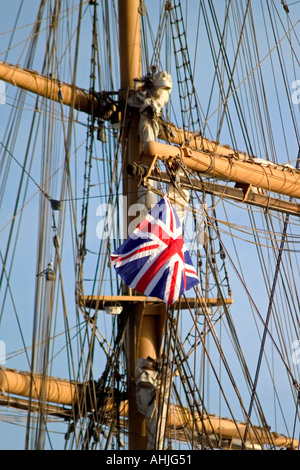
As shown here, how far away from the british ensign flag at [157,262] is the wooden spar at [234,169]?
1263 mm

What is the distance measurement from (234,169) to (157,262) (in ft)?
8.06

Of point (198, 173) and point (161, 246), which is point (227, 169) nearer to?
point (198, 173)

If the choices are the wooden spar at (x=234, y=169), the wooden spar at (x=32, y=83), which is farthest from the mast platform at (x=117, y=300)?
the wooden spar at (x=32, y=83)

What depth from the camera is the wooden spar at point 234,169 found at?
12.3m

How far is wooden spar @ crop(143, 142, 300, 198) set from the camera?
40.2 feet

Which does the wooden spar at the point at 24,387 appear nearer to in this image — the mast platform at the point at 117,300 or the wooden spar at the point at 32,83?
the mast platform at the point at 117,300

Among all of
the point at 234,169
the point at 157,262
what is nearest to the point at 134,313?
the point at 234,169

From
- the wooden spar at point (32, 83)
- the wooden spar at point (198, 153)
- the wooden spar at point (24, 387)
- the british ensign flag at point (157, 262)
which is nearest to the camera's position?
the british ensign flag at point (157, 262)

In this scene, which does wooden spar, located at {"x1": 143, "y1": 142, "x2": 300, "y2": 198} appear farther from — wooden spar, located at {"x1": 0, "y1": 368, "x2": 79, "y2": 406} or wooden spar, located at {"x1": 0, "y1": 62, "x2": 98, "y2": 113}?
wooden spar, located at {"x1": 0, "y1": 368, "x2": 79, "y2": 406}

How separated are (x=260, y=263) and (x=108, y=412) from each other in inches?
128

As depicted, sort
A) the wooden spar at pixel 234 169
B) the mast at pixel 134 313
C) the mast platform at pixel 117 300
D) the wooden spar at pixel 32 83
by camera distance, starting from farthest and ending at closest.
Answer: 1. the wooden spar at pixel 32 83
2. the mast platform at pixel 117 300
3. the mast at pixel 134 313
4. the wooden spar at pixel 234 169

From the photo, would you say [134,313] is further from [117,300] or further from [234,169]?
[234,169]

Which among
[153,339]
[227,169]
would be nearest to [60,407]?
[153,339]

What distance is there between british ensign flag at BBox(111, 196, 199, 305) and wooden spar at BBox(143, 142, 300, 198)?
1.26 m
